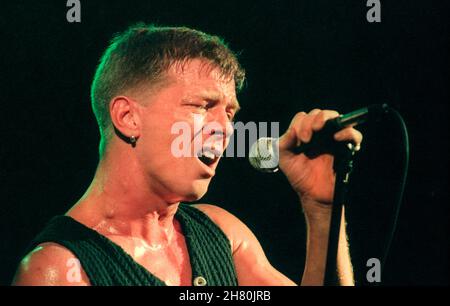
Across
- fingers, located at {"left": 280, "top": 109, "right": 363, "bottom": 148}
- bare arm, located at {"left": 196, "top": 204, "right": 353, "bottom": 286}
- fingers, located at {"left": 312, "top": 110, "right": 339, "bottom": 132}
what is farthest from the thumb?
bare arm, located at {"left": 196, "top": 204, "right": 353, "bottom": 286}

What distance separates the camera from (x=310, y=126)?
1.86 metres

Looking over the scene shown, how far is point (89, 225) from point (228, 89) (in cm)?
79

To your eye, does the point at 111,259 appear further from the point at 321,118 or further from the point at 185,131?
the point at 321,118

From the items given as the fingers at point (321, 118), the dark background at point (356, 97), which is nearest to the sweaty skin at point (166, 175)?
the fingers at point (321, 118)

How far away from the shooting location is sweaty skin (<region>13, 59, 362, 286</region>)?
6.77 feet

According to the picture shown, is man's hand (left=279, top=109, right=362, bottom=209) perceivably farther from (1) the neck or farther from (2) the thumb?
(1) the neck

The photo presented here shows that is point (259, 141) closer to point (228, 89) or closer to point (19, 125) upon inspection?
point (228, 89)

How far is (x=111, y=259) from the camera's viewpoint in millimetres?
1964

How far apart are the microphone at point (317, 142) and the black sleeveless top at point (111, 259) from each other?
503mm

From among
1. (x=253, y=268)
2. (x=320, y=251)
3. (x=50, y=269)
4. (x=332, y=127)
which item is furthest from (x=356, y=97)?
(x=50, y=269)

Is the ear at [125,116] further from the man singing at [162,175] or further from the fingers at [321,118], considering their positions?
the fingers at [321,118]

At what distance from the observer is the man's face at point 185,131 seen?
205 cm

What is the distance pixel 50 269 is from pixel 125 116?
2.22ft

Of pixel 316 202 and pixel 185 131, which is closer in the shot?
pixel 185 131
